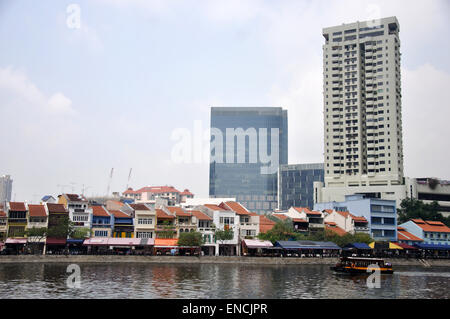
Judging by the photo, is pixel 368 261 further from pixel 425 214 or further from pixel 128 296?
pixel 425 214

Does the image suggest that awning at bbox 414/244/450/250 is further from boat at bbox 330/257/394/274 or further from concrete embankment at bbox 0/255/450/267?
boat at bbox 330/257/394/274

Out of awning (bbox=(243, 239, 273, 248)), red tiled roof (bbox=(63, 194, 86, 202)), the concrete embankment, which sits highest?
red tiled roof (bbox=(63, 194, 86, 202))

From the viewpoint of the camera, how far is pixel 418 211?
120 metres

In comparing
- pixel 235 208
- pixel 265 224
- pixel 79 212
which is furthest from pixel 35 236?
pixel 265 224

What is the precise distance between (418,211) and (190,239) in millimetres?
63869

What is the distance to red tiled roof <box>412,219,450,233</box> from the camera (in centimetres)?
10777

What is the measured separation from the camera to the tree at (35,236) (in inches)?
3182

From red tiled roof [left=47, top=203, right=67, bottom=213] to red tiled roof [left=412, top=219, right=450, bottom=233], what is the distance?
244 feet

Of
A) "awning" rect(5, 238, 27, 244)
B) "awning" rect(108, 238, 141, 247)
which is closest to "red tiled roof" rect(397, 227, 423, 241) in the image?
"awning" rect(108, 238, 141, 247)

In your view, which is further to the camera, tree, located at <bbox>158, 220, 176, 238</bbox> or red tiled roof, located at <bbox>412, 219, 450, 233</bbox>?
red tiled roof, located at <bbox>412, 219, 450, 233</bbox>

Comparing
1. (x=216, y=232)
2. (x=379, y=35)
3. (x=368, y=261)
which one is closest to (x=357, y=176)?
(x=379, y=35)

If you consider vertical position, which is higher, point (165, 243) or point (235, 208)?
point (235, 208)

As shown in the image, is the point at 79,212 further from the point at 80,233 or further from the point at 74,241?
the point at 74,241

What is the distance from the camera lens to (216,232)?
88.2 meters
